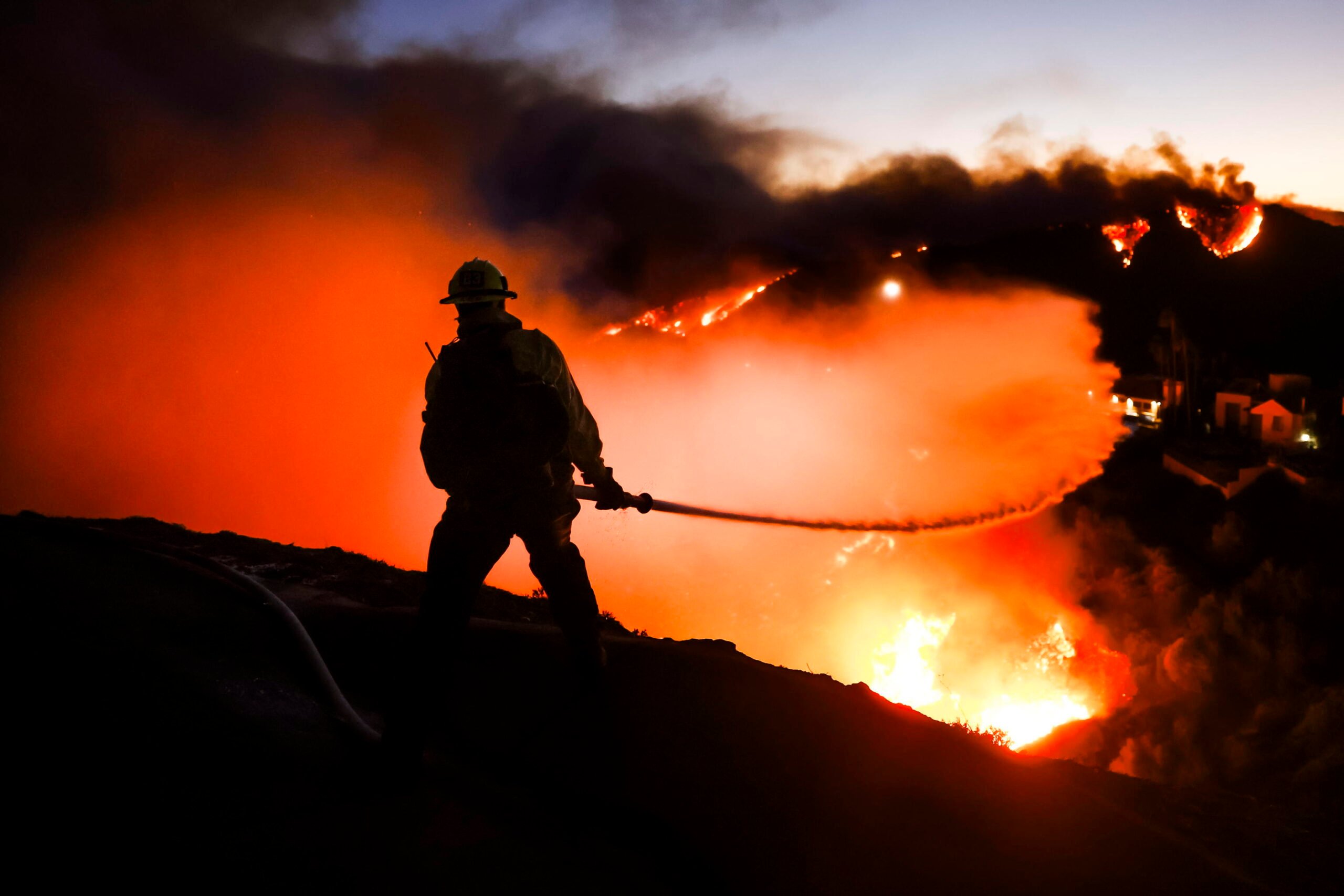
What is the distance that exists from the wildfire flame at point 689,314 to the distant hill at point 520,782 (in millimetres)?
30584

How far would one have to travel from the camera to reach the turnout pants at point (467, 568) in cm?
331

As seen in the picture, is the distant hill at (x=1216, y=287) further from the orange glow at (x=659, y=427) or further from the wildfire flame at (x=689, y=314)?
the wildfire flame at (x=689, y=314)

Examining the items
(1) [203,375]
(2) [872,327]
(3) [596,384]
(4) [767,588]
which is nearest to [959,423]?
(2) [872,327]

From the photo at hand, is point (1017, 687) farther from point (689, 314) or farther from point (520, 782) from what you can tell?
point (520, 782)

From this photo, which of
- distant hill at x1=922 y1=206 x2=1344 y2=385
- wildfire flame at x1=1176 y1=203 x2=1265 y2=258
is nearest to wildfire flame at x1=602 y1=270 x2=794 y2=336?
distant hill at x1=922 y1=206 x2=1344 y2=385

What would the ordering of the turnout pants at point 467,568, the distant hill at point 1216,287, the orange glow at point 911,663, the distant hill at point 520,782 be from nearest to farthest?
the distant hill at point 520,782
the turnout pants at point 467,568
the orange glow at point 911,663
the distant hill at point 1216,287

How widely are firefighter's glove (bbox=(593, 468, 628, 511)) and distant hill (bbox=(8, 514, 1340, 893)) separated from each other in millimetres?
1138

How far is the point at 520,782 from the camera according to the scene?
3.63m

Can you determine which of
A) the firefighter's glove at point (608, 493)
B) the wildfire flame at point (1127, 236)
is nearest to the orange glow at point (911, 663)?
the firefighter's glove at point (608, 493)

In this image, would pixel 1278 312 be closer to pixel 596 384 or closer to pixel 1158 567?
pixel 1158 567

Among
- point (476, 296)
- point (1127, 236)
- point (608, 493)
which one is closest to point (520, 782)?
point (608, 493)

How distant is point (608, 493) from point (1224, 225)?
352 feet

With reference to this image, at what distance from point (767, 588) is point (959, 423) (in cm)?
1804

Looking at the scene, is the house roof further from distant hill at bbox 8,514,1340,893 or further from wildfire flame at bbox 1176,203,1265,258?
wildfire flame at bbox 1176,203,1265,258
